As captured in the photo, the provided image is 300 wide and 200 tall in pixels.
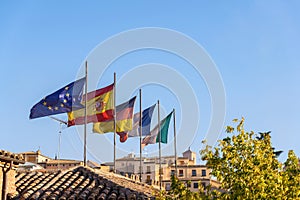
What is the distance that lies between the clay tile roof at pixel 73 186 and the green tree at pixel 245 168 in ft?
16.3

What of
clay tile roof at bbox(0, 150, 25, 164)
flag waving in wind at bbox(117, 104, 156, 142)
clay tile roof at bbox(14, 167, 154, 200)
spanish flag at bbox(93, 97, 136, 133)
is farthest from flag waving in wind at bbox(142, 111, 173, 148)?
clay tile roof at bbox(0, 150, 25, 164)

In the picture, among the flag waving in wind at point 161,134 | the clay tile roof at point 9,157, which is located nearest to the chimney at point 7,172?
the clay tile roof at point 9,157

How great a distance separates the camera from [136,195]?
55.3 feet

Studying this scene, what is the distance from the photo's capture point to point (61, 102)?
23.6 m

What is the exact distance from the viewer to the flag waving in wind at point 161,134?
2975 centimetres

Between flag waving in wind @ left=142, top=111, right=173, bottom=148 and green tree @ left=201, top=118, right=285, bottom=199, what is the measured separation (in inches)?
667

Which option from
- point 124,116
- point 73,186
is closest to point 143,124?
point 124,116

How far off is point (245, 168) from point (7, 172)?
28.3 ft

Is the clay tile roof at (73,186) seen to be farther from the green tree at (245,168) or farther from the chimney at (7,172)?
the green tree at (245,168)

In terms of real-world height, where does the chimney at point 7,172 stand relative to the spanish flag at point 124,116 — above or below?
below

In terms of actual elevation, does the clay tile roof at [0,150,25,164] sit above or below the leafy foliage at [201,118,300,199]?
above

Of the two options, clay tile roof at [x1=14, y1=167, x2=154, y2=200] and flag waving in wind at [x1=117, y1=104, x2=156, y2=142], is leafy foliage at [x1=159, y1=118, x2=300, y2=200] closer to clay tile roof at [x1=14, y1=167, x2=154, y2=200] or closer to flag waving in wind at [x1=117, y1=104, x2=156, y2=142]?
clay tile roof at [x1=14, y1=167, x2=154, y2=200]

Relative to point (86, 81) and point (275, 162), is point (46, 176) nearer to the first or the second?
point (86, 81)

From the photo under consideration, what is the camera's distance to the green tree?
11.7 meters
